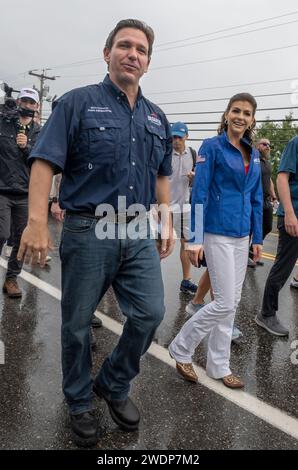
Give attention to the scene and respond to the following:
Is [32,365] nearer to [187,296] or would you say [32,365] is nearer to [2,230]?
[2,230]

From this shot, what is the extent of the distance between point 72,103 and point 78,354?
1364 mm

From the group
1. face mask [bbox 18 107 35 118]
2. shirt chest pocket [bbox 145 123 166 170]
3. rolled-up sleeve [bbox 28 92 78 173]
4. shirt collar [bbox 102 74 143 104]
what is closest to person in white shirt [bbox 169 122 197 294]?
face mask [bbox 18 107 35 118]

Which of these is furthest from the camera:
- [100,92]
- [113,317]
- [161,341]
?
[113,317]

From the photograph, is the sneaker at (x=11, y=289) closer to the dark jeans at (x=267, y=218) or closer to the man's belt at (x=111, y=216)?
the man's belt at (x=111, y=216)

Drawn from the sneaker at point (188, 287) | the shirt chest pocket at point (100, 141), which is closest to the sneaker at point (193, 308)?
the sneaker at point (188, 287)

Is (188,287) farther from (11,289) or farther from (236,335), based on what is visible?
(11,289)

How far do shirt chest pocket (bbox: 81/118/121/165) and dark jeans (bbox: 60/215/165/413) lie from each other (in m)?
0.34

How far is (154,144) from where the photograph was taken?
256cm

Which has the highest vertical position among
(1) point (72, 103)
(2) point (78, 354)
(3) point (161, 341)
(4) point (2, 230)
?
(1) point (72, 103)

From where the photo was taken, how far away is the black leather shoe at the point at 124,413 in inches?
102

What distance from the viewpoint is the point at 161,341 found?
3947 mm

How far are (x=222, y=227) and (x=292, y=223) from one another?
4.10 feet

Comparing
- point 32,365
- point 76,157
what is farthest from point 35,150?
point 32,365

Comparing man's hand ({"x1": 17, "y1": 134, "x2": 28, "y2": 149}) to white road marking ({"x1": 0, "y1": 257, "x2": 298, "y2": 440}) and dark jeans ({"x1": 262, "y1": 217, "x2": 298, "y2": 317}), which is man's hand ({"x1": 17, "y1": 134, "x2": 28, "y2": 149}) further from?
dark jeans ({"x1": 262, "y1": 217, "x2": 298, "y2": 317})
